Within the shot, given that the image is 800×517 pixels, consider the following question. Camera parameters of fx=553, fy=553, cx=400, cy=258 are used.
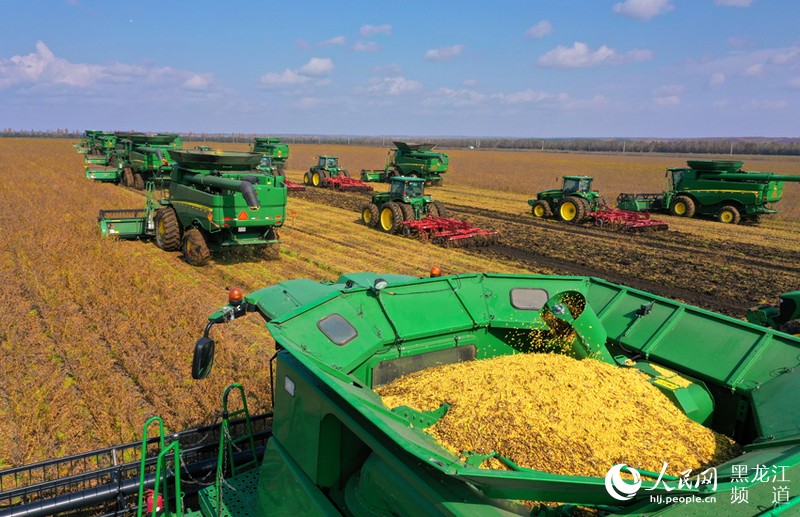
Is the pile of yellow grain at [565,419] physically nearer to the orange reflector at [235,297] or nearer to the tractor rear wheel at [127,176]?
the orange reflector at [235,297]

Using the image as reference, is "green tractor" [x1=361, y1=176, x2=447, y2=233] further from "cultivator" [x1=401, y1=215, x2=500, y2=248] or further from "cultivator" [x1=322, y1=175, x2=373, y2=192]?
"cultivator" [x1=322, y1=175, x2=373, y2=192]

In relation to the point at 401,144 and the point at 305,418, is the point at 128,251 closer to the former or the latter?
the point at 305,418

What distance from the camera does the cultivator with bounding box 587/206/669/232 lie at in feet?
63.8

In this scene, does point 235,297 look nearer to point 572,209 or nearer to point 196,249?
point 196,249

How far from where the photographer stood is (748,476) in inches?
→ 86.7

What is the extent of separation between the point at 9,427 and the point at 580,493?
6.12 metres

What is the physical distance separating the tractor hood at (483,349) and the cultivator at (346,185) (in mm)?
23953

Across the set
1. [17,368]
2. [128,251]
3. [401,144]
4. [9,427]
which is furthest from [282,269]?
[401,144]

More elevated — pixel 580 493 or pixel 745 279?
pixel 580 493

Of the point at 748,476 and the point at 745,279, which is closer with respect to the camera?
the point at 748,476

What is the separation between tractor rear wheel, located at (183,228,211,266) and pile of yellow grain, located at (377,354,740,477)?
9.99m

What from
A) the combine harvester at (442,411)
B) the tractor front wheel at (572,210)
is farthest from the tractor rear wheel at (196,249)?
the tractor front wheel at (572,210)

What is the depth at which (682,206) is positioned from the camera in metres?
23.4

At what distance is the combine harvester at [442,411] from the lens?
2195mm
